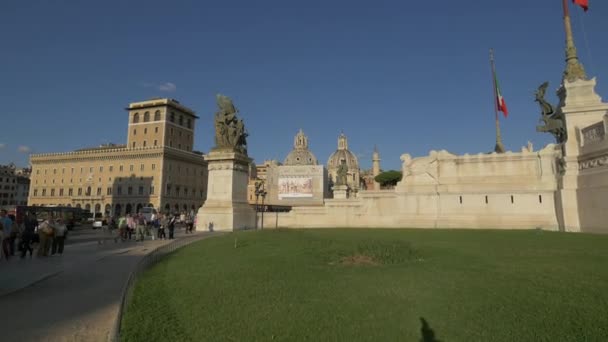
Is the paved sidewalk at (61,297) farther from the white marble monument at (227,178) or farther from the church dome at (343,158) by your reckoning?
the church dome at (343,158)

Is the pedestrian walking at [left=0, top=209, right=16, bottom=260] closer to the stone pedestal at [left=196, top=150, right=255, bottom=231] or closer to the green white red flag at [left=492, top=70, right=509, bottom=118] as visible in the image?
the stone pedestal at [left=196, top=150, right=255, bottom=231]

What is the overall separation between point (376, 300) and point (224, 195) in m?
17.9

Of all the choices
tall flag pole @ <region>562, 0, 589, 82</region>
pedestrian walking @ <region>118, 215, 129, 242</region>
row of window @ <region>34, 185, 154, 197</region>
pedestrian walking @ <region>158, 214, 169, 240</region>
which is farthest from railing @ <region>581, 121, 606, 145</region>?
row of window @ <region>34, 185, 154, 197</region>

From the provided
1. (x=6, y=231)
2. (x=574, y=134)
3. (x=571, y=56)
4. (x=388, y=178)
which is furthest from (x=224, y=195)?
(x=388, y=178)

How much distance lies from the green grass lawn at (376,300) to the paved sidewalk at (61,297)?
2.02 ft

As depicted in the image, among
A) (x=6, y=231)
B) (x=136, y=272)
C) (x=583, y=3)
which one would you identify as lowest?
(x=136, y=272)

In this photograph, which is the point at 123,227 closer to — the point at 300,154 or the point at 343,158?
the point at 300,154

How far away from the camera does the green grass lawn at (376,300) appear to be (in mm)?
4523

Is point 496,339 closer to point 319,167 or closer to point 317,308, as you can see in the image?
point 317,308

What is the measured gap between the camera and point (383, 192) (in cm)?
2761

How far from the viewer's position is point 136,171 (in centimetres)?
8344

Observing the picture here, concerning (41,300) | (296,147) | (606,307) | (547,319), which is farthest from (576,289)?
(296,147)

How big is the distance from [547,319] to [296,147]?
137261mm

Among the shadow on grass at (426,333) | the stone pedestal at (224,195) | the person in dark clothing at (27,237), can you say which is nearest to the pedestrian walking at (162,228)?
the stone pedestal at (224,195)
